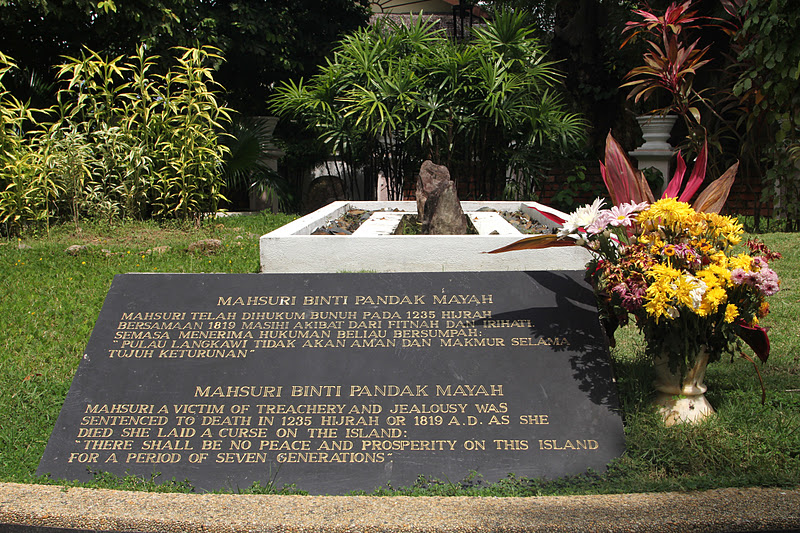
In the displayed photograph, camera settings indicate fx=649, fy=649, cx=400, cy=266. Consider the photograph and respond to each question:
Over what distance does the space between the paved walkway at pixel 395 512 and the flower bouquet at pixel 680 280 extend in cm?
60

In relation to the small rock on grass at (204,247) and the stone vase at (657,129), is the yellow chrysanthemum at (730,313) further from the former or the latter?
the stone vase at (657,129)

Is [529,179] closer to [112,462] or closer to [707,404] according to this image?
[707,404]

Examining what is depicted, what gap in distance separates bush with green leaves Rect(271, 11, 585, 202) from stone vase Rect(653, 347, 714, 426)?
17.7 ft

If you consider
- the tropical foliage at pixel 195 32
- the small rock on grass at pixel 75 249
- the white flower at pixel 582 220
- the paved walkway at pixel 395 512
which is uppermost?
the tropical foliage at pixel 195 32

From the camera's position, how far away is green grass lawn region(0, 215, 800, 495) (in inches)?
99.4

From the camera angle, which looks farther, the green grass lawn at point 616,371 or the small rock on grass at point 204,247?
the small rock on grass at point 204,247

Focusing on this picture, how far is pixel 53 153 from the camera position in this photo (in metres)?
7.05

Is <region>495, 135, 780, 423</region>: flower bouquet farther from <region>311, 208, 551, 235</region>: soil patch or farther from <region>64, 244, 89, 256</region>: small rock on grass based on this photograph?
<region>64, 244, 89, 256</region>: small rock on grass

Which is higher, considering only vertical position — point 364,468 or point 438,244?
point 438,244

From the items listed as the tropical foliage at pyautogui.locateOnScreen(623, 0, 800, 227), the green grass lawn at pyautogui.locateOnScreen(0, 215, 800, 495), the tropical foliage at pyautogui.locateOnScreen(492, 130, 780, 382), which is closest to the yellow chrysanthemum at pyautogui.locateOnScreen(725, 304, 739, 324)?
the tropical foliage at pyautogui.locateOnScreen(492, 130, 780, 382)

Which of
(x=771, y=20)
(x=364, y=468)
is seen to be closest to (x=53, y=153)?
(x=364, y=468)

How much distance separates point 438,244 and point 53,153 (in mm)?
4735

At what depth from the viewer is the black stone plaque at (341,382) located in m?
2.61

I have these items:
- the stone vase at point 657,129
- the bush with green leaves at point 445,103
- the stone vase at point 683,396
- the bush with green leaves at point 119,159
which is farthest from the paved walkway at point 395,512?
the stone vase at point 657,129
